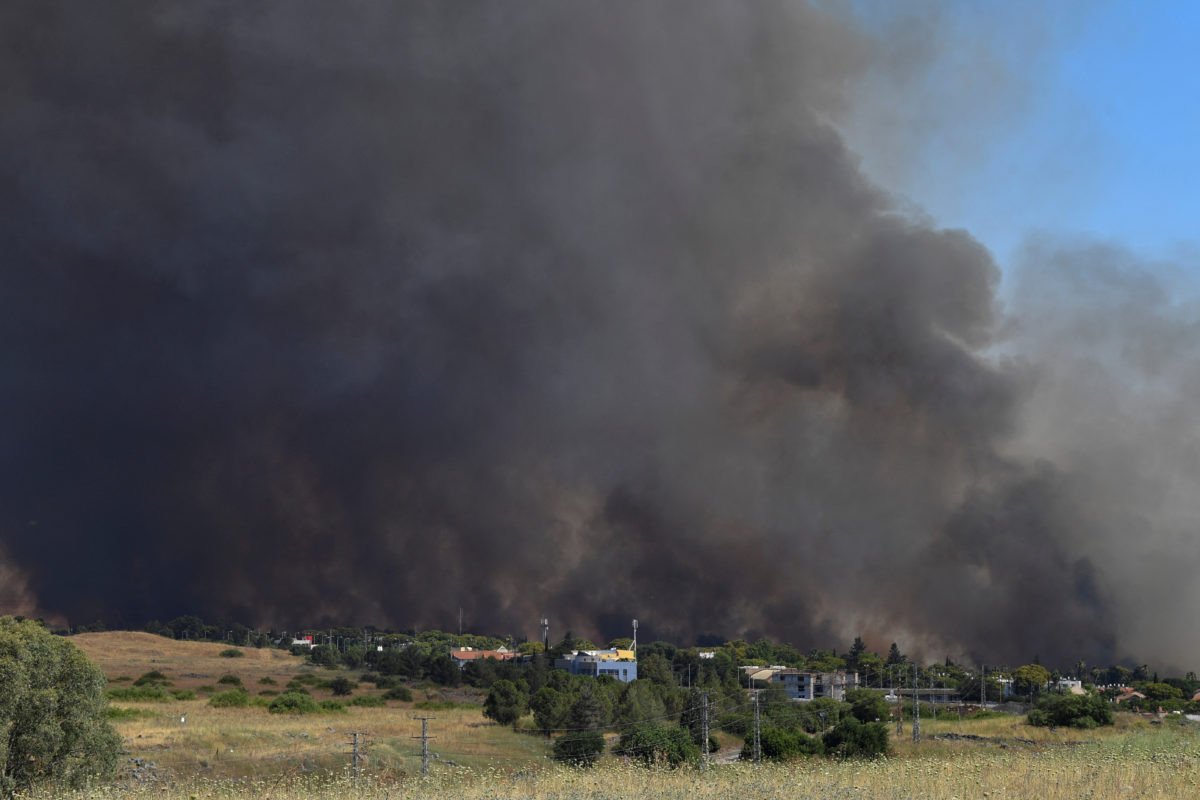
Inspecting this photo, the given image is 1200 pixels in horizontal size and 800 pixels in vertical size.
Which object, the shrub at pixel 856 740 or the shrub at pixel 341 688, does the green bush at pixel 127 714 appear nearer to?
the shrub at pixel 341 688

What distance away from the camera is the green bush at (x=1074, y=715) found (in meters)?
67.6

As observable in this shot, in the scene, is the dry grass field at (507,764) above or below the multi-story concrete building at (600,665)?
above

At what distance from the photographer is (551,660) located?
404 feet

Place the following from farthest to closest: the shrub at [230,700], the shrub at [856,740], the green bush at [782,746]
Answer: the shrub at [230,700], the shrub at [856,740], the green bush at [782,746]

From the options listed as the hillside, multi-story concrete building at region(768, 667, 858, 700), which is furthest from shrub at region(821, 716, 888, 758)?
the hillside

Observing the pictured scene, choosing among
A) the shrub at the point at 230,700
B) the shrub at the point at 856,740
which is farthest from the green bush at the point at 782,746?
the shrub at the point at 230,700

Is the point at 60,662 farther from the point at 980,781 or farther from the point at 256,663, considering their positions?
the point at 256,663

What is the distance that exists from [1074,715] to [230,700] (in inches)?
2432

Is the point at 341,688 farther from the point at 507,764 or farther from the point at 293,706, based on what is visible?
the point at 507,764

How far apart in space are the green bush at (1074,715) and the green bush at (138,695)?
64.7m

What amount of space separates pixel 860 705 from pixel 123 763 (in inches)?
2302

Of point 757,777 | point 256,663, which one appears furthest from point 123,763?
point 256,663

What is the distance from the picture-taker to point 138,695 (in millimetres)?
67875

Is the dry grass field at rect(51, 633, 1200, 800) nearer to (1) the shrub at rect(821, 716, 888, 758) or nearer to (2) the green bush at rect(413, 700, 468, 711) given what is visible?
(2) the green bush at rect(413, 700, 468, 711)
